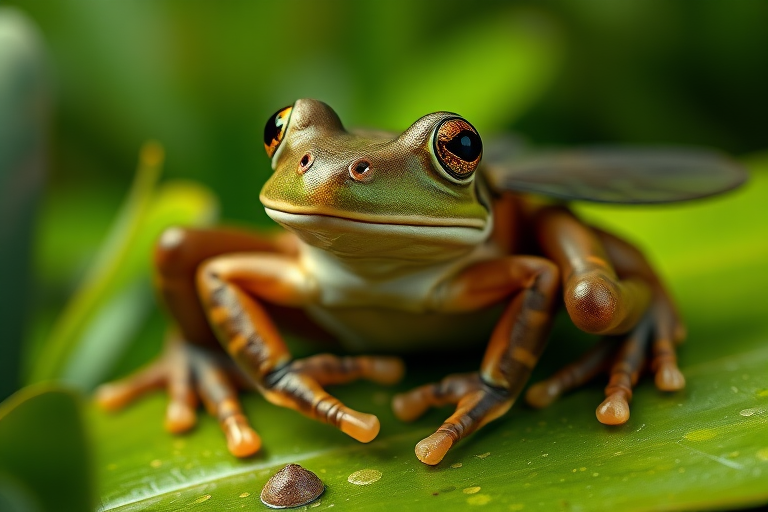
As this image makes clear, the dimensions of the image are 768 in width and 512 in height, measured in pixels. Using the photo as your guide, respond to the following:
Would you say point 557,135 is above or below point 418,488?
above

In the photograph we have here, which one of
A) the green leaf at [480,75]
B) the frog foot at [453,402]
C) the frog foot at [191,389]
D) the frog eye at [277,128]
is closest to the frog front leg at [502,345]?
the frog foot at [453,402]

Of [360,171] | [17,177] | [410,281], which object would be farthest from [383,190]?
[17,177]

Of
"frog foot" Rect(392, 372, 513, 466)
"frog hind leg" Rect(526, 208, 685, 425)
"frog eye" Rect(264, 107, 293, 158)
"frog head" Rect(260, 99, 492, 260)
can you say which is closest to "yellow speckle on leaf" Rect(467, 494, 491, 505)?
"frog foot" Rect(392, 372, 513, 466)

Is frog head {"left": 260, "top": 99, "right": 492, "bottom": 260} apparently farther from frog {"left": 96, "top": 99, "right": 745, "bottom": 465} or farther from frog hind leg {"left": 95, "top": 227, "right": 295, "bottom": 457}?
frog hind leg {"left": 95, "top": 227, "right": 295, "bottom": 457}

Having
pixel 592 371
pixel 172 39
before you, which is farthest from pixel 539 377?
pixel 172 39

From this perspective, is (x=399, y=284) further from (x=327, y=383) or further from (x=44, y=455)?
(x=44, y=455)

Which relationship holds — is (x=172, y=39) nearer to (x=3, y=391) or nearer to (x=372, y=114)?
(x=372, y=114)
